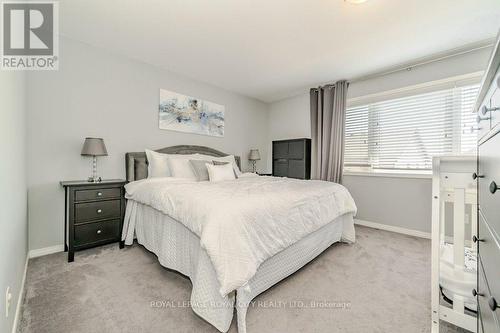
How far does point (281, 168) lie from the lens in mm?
4555

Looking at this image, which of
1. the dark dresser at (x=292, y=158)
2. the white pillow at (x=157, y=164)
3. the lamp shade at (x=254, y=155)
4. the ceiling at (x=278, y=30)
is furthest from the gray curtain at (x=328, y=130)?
the white pillow at (x=157, y=164)

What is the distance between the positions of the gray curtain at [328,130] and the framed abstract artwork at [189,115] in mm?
1810

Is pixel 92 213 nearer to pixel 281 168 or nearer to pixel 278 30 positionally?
pixel 278 30

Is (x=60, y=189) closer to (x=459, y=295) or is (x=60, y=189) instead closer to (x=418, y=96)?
(x=459, y=295)

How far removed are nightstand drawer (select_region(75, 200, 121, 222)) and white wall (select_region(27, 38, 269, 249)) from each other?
1.63 feet

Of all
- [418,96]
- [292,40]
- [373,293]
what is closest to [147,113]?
[292,40]

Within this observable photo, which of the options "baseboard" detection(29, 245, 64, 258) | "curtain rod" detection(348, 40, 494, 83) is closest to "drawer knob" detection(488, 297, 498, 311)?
"curtain rod" detection(348, 40, 494, 83)

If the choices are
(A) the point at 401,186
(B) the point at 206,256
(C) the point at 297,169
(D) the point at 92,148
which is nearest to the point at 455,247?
(B) the point at 206,256

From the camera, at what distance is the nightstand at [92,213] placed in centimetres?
212

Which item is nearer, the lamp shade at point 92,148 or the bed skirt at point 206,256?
the bed skirt at point 206,256

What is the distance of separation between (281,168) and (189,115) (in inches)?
85.2

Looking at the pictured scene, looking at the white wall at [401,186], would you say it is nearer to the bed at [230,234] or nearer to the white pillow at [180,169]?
the bed at [230,234]

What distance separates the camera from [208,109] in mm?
3842

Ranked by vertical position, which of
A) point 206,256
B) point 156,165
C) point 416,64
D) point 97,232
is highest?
point 416,64
